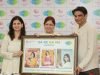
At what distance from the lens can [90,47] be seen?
113 inches

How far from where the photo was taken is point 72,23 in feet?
13.4

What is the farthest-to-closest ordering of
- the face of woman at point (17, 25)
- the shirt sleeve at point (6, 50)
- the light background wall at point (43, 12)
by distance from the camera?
the light background wall at point (43, 12) < the face of woman at point (17, 25) < the shirt sleeve at point (6, 50)

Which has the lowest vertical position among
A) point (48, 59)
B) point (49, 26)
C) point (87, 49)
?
point (48, 59)

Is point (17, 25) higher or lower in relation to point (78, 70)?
higher

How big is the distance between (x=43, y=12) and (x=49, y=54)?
134cm

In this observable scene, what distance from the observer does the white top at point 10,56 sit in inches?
123

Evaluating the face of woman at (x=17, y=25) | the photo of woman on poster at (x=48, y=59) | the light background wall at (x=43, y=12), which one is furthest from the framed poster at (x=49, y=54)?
the light background wall at (x=43, y=12)

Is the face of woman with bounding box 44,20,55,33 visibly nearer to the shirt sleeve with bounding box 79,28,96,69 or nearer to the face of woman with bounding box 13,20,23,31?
the face of woman with bounding box 13,20,23,31

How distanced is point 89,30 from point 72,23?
46.5 inches

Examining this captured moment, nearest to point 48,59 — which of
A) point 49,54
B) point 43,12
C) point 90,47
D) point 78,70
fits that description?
point 49,54

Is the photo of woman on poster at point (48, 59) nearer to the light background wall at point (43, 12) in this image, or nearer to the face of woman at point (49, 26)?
the face of woman at point (49, 26)

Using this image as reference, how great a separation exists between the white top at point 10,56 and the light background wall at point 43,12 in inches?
40.8

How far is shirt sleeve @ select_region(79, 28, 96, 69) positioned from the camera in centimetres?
284

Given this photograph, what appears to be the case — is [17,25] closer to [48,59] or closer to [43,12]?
[48,59]
